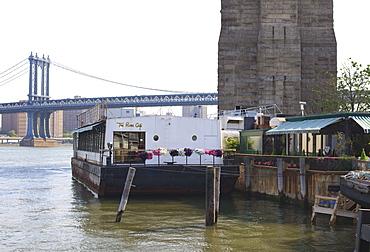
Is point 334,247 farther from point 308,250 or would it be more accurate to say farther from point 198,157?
point 198,157

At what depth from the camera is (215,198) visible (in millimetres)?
20359

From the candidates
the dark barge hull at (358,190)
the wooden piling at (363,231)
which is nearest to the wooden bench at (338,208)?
the dark barge hull at (358,190)

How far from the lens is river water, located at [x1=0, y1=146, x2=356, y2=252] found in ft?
59.5

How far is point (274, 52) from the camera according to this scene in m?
51.9

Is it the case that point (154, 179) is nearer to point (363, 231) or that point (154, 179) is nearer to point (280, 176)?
point (280, 176)

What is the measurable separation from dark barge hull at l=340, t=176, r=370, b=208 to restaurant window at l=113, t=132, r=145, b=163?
1352cm

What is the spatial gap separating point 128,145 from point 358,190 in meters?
15.7

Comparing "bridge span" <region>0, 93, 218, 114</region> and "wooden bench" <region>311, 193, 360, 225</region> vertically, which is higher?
"bridge span" <region>0, 93, 218, 114</region>

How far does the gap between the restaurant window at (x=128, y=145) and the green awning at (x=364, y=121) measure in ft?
37.4

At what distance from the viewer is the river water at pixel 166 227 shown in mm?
18125

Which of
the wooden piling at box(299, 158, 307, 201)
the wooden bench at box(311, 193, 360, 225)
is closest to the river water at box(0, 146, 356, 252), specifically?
the wooden bench at box(311, 193, 360, 225)

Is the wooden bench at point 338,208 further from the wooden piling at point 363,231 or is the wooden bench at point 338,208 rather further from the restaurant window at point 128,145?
the restaurant window at point 128,145

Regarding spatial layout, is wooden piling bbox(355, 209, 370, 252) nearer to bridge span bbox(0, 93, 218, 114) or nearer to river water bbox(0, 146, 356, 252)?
river water bbox(0, 146, 356, 252)

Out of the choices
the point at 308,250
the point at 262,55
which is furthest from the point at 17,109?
the point at 308,250
